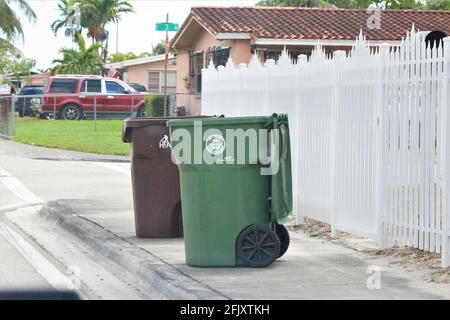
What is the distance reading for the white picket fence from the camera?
31.8 ft

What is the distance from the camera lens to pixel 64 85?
4291 cm

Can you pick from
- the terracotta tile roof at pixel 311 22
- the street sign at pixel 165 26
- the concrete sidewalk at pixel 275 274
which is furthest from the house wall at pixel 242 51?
the concrete sidewalk at pixel 275 274

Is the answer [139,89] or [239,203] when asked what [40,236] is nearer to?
[239,203]

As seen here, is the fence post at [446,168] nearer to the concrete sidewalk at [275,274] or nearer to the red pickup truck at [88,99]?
the concrete sidewalk at [275,274]

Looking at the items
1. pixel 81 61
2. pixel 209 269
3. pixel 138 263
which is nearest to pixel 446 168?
pixel 209 269

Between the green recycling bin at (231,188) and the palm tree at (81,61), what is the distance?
2320 inches

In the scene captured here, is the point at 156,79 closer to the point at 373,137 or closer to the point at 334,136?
the point at 334,136

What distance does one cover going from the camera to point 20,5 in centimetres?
5144

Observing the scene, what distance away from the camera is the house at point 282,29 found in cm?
3253

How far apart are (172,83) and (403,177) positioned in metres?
49.0

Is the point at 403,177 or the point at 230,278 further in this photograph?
the point at 403,177

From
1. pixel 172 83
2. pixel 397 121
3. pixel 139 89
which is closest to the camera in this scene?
pixel 397 121
